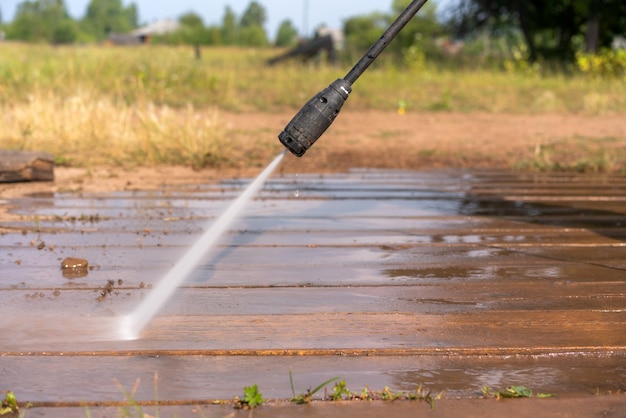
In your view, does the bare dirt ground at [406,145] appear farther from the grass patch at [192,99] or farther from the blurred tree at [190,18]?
the blurred tree at [190,18]

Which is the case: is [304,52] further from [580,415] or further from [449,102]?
[580,415]

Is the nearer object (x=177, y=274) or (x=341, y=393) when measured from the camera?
(x=341, y=393)

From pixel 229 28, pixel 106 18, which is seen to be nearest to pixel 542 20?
pixel 229 28

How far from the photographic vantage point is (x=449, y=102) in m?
12.9

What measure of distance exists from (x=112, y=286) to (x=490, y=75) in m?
14.3

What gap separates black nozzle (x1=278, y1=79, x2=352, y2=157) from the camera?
306 cm

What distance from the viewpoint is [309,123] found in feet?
10.1

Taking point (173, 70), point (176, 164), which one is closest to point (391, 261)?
point (176, 164)

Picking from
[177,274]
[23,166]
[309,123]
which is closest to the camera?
[309,123]

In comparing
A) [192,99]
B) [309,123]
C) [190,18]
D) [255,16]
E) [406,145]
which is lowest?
[406,145]

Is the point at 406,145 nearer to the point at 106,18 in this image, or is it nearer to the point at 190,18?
the point at 190,18

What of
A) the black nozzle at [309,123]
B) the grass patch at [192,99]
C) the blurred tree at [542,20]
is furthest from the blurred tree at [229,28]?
the black nozzle at [309,123]

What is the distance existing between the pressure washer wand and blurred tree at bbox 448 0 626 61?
19.1 m

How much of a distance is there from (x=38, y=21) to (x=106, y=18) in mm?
45473
